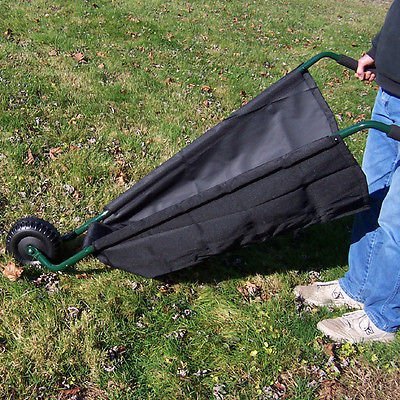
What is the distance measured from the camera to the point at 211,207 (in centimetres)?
300

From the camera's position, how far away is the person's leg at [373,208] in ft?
10.9

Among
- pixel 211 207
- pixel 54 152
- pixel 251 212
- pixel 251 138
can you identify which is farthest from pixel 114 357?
pixel 54 152

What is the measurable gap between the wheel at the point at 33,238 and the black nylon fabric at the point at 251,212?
21.1 inches

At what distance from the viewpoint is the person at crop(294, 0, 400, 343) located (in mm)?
3090

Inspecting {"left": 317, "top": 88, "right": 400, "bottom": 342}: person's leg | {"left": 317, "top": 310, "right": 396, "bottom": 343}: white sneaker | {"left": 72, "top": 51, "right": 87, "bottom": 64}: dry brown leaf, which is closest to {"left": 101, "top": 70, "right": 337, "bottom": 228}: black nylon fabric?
{"left": 317, "top": 88, "right": 400, "bottom": 342}: person's leg

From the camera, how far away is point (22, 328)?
3.14m

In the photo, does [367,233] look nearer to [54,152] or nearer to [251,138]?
[251,138]

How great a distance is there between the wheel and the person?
1.79 metres

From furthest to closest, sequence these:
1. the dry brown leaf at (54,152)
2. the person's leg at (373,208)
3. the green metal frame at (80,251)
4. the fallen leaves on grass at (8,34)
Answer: the fallen leaves on grass at (8,34), the dry brown leaf at (54,152), the person's leg at (373,208), the green metal frame at (80,251)

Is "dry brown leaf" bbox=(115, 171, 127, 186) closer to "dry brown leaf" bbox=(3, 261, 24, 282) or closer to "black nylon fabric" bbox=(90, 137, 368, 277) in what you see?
"dry brown leaf" bbox=(3, 261, 24, 282)

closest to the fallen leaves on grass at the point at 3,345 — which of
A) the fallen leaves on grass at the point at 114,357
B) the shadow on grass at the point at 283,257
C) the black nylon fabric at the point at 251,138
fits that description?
the fallen leaves on grass at the point at 114,357

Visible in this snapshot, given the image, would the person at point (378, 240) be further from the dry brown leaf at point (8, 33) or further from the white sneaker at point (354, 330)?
the dry brown leaf at point (8, 33)

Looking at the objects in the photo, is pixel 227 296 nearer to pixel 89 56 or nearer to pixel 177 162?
pixel 177 162

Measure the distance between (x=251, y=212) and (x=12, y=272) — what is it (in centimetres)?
165
